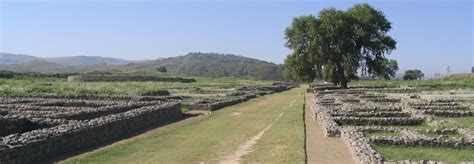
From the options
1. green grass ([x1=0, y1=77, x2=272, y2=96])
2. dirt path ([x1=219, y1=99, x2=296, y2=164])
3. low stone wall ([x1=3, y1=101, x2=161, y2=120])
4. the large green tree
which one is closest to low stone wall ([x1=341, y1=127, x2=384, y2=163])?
dirt path ([x1=219, y1=99, x2=296, y2=164])

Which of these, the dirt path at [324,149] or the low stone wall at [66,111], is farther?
the low stone wall at [66,111]

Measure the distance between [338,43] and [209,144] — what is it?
144 ft

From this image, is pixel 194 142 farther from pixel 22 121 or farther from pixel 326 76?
pixel 326 76

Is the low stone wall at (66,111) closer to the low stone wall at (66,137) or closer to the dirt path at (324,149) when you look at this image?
the low stone wall at (66,137)

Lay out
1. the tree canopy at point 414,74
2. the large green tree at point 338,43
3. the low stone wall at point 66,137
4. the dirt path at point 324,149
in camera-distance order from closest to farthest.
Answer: the low stone wall at point 66,137, the dirt path at point 324,149, the large green tree at point 338,43, the tree canopy at point 414,74

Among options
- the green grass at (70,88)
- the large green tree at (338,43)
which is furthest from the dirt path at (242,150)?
the large green tree at (338,43)

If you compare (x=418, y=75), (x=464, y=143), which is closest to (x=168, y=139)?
(x=464, y=143)

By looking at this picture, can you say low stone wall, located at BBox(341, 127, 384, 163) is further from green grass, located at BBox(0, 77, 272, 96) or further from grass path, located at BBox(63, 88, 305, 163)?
green grass, located at BBox(0, 77, 272, 96)

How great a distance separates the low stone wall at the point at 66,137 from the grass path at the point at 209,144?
707 mm

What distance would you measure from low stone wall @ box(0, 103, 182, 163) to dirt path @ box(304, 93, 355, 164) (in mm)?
6633

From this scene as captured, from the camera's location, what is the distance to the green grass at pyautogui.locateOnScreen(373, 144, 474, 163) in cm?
1349

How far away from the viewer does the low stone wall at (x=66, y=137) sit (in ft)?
41.0

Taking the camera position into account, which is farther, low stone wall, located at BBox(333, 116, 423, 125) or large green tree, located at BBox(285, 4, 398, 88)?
large green tree, located at BBox(285, 4, 398, 88)

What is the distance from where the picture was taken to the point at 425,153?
14.3 metres
